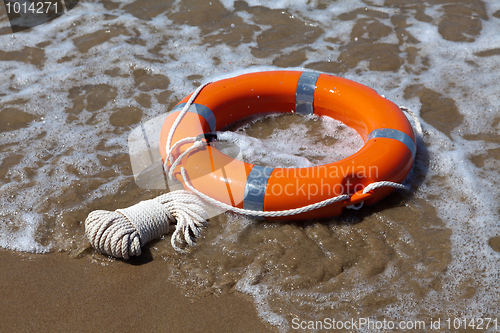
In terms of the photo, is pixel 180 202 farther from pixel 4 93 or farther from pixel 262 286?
pixel 4 93

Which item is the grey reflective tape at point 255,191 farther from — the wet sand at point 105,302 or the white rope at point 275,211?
the wet sand at point 105,302

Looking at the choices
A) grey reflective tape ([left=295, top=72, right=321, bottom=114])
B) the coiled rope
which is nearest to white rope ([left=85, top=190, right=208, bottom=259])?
the coiled rope

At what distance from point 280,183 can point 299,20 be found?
2776mm

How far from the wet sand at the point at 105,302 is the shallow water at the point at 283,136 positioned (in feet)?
0.25

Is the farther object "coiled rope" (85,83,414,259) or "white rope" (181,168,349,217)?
"white rope" (181,168,349,217)

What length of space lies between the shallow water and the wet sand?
8 centimetres

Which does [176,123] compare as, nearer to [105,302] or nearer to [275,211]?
[275,211]

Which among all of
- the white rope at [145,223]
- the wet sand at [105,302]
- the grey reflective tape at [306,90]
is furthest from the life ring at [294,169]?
the wet sand at [105,302]

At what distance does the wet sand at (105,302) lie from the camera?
2174mm

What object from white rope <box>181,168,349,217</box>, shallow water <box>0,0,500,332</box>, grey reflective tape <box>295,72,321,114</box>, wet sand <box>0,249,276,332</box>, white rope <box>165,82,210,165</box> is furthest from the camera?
grey reflective tape <box>295,72,321,114</box>

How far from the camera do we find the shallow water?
236 cm

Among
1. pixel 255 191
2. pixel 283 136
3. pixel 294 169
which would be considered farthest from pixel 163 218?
pixel 283 136

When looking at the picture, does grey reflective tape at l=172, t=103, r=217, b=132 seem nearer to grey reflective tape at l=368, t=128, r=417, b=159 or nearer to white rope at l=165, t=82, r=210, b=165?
white rope at l=165, t=82, r=210, b=165

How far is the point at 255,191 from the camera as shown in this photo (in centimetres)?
256
